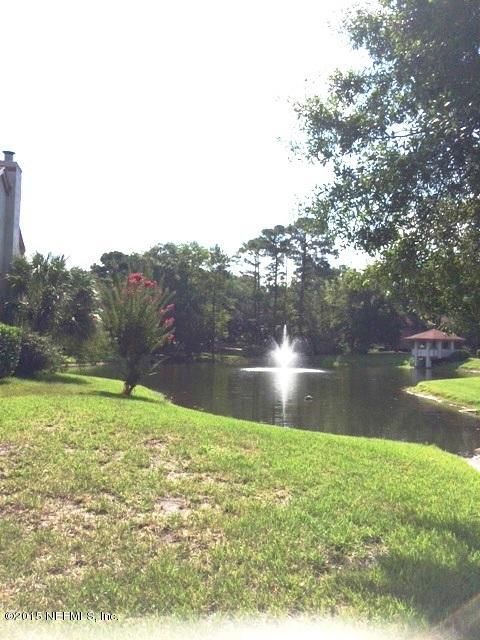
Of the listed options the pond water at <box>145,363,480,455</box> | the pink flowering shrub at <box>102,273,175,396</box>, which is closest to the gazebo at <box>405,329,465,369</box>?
the pond water at <box>145,363,480,455</box>

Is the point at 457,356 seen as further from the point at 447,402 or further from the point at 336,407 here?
the point at 336,407

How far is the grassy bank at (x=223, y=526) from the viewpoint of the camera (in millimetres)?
4012

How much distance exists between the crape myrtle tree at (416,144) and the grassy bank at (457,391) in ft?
58.8

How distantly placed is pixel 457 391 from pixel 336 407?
7566 millimetres

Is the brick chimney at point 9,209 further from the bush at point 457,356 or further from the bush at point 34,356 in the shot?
the bush at point 457,356

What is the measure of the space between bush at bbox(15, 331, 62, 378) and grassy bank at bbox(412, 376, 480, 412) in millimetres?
14766

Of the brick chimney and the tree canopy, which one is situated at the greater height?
the brick chimney

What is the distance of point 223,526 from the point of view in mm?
5262

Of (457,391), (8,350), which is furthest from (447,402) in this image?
(8,350)

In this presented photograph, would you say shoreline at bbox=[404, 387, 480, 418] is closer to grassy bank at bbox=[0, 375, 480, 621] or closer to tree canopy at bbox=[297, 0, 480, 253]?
grassy bank at bbox=[0, 375, 480, 621]

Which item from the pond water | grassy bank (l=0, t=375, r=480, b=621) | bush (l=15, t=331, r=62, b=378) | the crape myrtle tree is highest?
the crape myrtle tree

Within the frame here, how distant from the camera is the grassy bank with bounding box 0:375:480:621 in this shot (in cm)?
401

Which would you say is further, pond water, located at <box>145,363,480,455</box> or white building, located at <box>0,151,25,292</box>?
white building, located at <box>0,151,25,292</box>

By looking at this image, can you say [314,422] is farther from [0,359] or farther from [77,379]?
[0,359]
